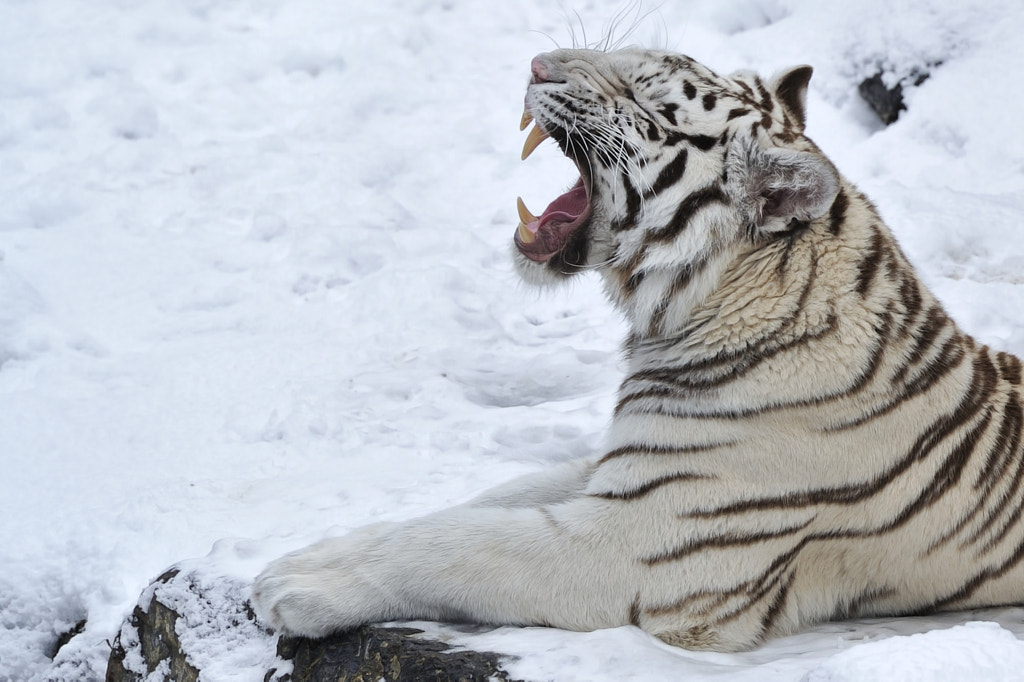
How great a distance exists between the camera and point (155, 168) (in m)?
4.55

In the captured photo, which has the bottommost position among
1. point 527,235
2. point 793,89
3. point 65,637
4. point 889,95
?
point 65,637

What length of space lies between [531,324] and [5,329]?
5.99 feet

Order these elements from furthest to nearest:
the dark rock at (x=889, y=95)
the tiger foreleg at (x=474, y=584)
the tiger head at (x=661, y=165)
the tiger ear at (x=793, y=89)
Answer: the dark rock at (x=889, y=95)
the tiger ear at (x=793, y=89)
the tiger head at (x=661, y=165)
the tiger foreleg at (x=474, y=584)

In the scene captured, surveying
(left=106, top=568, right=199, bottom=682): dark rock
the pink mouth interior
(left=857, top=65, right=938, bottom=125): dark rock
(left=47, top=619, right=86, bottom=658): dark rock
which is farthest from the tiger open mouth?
(left=857, top=65, right=938, bottom=125): dark rock

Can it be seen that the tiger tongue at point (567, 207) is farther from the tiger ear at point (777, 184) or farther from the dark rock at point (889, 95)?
the dark rock at point (889, 95)

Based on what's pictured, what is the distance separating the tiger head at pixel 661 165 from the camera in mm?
1916

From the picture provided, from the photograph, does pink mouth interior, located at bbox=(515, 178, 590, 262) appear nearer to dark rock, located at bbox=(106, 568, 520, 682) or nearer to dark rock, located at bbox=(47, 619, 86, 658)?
dark rock, located at bbox=(106, 568, 520, 682)

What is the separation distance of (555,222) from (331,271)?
6.20 ft

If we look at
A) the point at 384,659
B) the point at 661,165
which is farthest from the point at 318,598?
the point at 661,165

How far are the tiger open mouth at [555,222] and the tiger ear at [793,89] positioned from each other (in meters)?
0.50

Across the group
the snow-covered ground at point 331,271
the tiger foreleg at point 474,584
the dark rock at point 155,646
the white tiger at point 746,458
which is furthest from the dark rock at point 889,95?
the dark rock at point 155,646

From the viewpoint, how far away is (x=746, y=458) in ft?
6.06

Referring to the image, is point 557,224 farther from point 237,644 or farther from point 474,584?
point 237,644

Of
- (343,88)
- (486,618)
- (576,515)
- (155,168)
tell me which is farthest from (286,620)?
(343,88)
